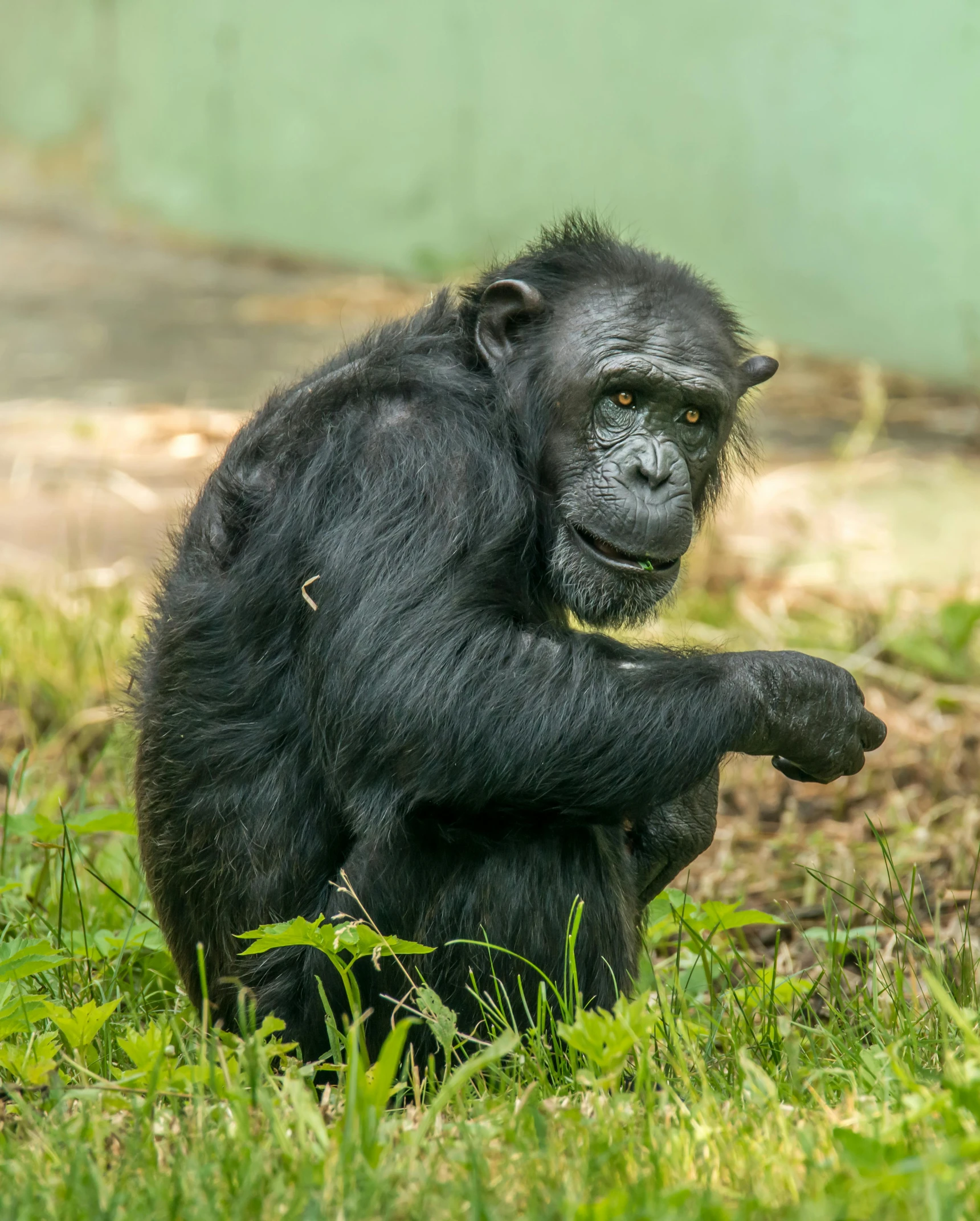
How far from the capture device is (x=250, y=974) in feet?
12.5

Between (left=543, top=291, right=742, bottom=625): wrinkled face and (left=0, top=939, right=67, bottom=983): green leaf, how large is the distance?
1.58m

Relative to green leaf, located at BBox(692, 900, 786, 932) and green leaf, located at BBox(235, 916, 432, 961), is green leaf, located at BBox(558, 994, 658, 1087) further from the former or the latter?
green leaf, located at BBox(692, 900, 786, 932)

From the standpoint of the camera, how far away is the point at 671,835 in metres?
4.25

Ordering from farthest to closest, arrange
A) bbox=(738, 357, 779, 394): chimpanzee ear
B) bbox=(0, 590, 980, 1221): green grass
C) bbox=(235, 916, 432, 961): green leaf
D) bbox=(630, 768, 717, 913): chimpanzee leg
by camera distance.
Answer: bbox=(738, 357, 779, 394): chimpanzee ear, bbox=(630, 768, 717, 913): chimpanzee leg, bbox=(235, 916, 432, 961): green leaf, bbox=(0, 590, 980, 1221): green grass

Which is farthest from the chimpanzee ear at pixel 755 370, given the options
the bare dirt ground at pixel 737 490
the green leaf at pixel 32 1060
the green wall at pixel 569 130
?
the green wall at pixel 569 130

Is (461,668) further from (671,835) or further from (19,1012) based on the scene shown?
(19,1012)

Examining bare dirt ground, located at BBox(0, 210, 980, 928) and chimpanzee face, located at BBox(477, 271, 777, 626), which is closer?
chimpanzee face, located at BBox(477, 271, 777, 626)

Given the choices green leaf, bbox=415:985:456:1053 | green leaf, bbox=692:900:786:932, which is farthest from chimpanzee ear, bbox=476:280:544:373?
green leaf, bbox=415:985:456:1053

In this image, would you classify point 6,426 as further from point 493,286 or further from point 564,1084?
point 564,1084

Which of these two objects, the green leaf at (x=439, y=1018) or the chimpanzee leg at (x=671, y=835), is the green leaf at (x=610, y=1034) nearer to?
the green leaf at (x=439, y=1018)

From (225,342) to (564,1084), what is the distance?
10595 mm

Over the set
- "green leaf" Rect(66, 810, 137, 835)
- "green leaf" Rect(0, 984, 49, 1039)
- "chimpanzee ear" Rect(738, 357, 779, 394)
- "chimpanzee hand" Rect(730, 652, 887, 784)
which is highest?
"chimpanzee ear" Rect(738, 357, 779, 394)

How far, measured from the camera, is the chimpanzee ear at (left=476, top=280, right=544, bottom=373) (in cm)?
411

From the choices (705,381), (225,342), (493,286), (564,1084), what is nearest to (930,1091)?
(564,1084)
